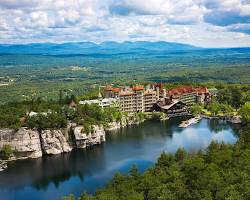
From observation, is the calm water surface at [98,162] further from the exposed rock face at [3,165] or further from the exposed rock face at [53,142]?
the exposed rock face at [53,142]

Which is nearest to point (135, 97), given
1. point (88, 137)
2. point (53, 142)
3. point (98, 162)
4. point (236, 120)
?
point (236, 120)

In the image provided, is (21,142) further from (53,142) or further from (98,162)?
(98,162)

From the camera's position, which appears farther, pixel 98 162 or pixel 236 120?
pixel 236 120

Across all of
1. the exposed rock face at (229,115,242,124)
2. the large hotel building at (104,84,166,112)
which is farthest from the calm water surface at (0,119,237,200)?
the large hotel building at (104,84,166,112)

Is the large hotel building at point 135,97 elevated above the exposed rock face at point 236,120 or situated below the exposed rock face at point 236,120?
above

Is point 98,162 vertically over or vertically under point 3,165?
under

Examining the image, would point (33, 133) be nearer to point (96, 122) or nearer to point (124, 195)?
point (96, 122)

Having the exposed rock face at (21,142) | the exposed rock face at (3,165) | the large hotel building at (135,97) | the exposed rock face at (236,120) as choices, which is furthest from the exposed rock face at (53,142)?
the exposed rock face at (236,120)

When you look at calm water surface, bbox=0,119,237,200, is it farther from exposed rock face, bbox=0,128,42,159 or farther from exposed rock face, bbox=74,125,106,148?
exposed rock face, bbox=0,128,42,159
